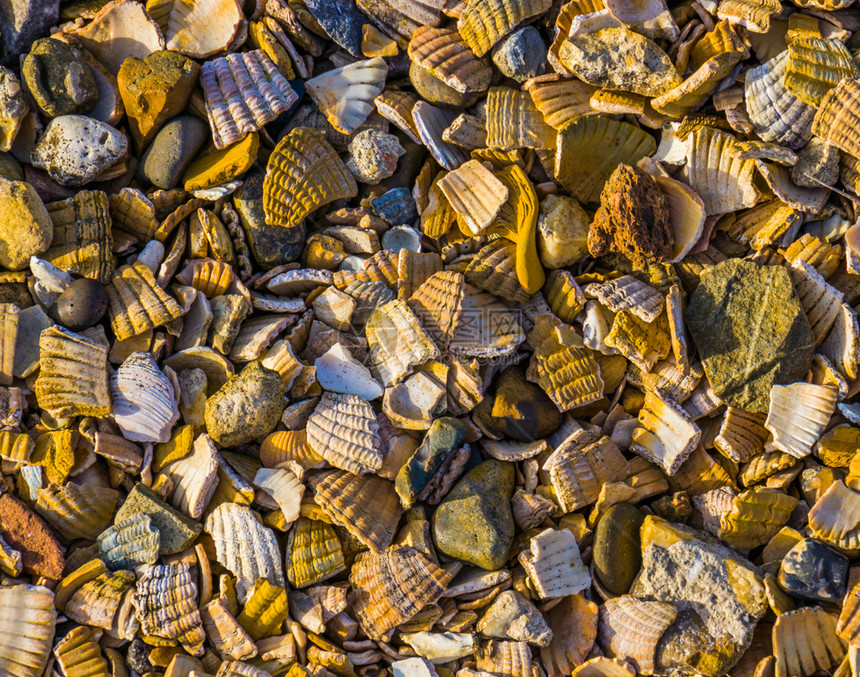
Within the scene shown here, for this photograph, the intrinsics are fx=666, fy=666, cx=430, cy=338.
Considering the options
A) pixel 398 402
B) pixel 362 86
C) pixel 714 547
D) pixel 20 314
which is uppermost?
pixel 362 86

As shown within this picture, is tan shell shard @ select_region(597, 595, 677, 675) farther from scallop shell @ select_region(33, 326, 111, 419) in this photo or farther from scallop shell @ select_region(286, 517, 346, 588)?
scallop shell @ select_region(33, 326, 111, 419)

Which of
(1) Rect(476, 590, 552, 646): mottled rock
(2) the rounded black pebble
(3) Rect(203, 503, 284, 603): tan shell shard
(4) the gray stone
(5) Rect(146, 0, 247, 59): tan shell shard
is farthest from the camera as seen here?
(5) Rect(146, 0, 247, 59): tan shell shard

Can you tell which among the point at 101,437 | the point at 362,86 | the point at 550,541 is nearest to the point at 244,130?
the point at 362,86

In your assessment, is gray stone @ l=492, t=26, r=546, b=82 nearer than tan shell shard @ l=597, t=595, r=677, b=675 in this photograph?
No

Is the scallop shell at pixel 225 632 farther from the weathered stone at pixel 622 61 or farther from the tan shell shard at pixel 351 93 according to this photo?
the weathered stone at pixel 622 61

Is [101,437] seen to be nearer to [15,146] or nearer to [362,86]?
[15,146]

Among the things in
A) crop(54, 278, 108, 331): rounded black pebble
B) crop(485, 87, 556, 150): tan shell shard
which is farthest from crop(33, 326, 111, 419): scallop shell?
crop(485, 87, 556, 150): tan shell shard
